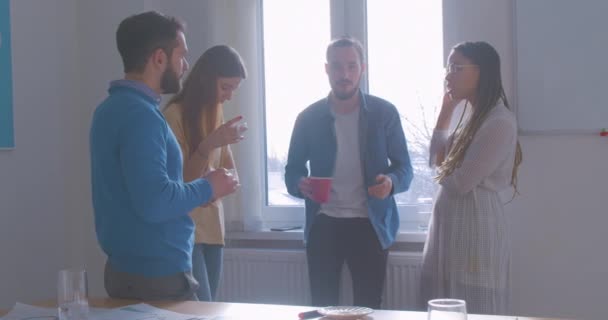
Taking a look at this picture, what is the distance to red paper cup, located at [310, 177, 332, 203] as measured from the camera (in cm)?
269

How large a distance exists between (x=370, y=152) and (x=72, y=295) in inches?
72.2

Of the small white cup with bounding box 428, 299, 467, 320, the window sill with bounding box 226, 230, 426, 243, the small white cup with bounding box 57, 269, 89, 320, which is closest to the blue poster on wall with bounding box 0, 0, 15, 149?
the window sill with bounding box 226, 230, 426, 243

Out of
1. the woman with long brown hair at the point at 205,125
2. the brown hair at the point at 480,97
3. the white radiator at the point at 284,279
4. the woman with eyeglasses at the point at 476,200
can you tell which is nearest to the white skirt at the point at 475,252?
the woman with eyeglasses at the point at 476,200

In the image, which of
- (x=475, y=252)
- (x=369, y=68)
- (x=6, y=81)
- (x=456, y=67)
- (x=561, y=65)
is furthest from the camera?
(x=369, y=68)

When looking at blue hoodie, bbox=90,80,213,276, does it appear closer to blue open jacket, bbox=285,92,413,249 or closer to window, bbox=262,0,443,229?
blue open jacket, bbox=285,92,413,249

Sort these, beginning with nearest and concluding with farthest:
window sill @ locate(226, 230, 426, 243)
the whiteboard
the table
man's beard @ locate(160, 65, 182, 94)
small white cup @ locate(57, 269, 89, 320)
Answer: small white cup @ locate(57, 269, 89, 320) < the table < man's beard @ locate(160, 65, 182, 94) < the whiteboard < window sill @ locate(226, 230, 426, 243)

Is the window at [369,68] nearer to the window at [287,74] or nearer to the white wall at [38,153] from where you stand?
the window at [287,74]

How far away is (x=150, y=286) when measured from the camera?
1.85 metres

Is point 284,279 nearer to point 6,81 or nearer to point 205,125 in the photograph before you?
point 205,125

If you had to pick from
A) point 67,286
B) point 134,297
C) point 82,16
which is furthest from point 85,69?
point 67,286

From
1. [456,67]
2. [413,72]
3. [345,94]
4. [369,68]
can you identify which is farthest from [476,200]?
[369,68]

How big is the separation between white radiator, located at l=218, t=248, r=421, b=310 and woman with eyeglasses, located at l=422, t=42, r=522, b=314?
55 cm

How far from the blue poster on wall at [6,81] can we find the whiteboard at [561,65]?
2463mm

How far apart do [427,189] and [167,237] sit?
199cm
